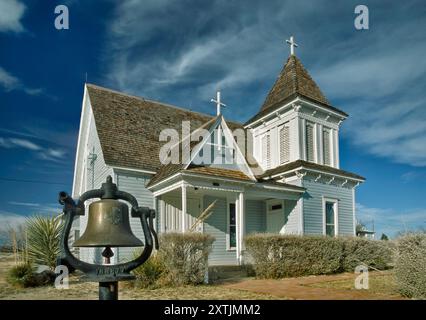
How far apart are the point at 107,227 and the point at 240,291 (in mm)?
6901

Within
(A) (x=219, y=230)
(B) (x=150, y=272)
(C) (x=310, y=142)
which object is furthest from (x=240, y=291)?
(C) (x=310, y=142)

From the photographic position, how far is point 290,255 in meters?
13.3

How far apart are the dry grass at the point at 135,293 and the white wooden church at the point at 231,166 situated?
4259mm

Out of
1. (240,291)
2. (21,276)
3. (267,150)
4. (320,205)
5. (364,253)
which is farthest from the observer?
(267,150)

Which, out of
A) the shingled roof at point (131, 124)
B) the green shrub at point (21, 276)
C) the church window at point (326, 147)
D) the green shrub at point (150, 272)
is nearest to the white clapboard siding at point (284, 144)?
the church window at point (326, 147)

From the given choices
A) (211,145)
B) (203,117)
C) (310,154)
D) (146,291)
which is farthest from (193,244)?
(203,117)

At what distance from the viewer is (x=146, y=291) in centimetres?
1002

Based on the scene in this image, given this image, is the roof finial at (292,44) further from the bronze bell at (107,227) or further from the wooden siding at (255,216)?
the bronze bell at (107,227)

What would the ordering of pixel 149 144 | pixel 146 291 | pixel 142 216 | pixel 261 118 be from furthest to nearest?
pixel 261 118 → pixel 149 144 → pixel 146 291 → pixel 142 216

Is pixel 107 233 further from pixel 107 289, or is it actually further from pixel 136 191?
pixel 136 191

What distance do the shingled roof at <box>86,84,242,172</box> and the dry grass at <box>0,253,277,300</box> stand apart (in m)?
5.75

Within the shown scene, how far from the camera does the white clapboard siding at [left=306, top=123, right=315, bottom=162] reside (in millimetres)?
19969

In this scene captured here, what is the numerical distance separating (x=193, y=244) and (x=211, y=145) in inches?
213
